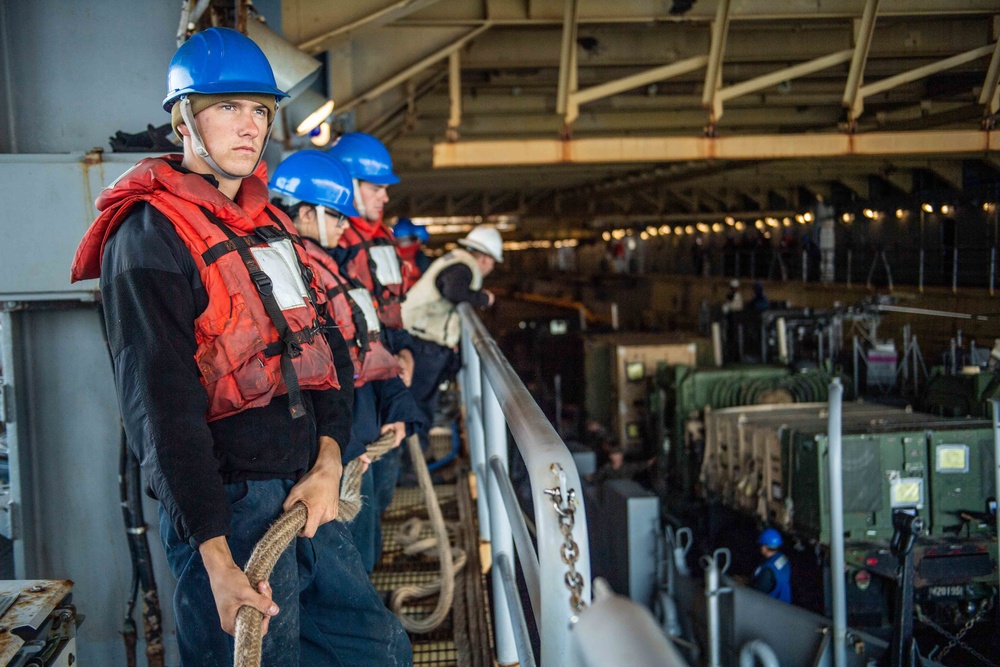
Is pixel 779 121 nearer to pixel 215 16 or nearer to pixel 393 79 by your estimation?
pixel 393 79

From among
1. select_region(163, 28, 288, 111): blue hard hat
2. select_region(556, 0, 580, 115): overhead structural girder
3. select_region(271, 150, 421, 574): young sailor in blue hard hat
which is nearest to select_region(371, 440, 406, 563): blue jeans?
select_region(271, 150, 421, 574): young sailor in blue hard hat

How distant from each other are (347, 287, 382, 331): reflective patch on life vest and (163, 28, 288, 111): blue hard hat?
128cm

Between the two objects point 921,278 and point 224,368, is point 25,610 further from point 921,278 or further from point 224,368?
point 921,278

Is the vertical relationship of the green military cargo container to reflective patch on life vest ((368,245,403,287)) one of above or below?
below

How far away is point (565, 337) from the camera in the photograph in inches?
741

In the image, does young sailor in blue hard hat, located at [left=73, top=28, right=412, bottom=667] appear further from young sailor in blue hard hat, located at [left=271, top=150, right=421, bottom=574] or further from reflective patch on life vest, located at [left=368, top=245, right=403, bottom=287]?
reflective patch on life vest, located at [left=368, top=245, right=403, bottom=287]

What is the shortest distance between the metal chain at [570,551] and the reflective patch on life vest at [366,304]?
6.90 feet

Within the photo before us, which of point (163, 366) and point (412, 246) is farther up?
point (412, 246)

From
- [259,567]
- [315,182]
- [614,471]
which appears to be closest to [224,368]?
[259,567]

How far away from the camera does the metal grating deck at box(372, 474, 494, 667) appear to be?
3424 millimetres

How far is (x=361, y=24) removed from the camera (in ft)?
20.8

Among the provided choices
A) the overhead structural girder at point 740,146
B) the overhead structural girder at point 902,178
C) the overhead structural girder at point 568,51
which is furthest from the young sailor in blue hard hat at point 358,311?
the overhead structural girder at point 902,178

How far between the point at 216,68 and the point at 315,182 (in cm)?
157

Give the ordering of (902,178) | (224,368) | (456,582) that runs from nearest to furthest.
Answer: (224,368) → (456,582) → (902,178)
